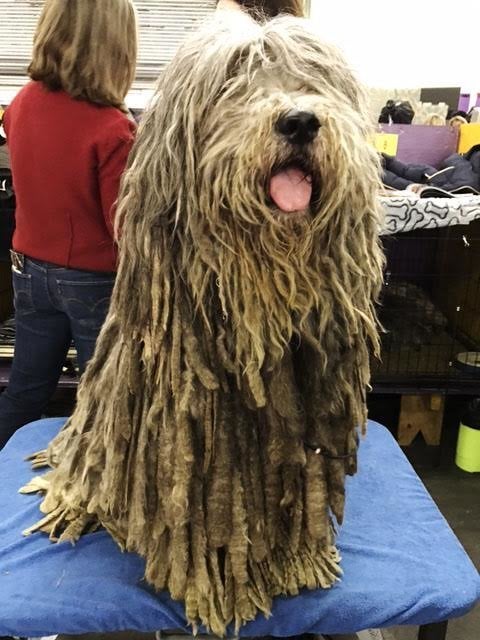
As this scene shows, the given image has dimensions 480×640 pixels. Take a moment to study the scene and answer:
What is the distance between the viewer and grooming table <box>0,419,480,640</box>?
0.97 metres

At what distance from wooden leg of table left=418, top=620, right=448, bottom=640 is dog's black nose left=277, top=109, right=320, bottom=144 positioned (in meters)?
0.87

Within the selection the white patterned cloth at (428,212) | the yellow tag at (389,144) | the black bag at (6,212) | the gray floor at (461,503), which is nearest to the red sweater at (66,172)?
the black bag at (6,212)

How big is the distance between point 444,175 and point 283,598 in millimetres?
1675

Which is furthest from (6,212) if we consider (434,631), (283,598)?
(434,631)

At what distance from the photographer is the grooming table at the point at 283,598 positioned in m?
0.97

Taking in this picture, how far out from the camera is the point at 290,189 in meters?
0.73

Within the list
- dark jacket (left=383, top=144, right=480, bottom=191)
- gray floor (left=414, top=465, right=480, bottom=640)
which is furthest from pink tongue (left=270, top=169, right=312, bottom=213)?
dark jacket (left=383, top=144, right=480, bottom=191)

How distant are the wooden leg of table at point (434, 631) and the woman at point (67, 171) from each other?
915 mm

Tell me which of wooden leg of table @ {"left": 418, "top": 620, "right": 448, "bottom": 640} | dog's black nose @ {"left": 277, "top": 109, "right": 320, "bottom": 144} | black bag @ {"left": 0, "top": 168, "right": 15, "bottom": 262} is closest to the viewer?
dog's black nose @ {"left": 277, "top": 109, "right": 320, "bottom": 144}

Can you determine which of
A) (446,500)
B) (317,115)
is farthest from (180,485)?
(446,500)

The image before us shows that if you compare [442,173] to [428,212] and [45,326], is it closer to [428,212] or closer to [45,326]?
[428,212]

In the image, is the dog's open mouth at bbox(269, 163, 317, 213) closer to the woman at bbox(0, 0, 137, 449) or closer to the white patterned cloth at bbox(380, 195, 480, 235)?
the woman at bbox(0, 0, 137, 449)

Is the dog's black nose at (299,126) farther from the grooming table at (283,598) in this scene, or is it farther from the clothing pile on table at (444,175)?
the clothing pile on table at (444,175)

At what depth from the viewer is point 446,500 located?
2.11m
